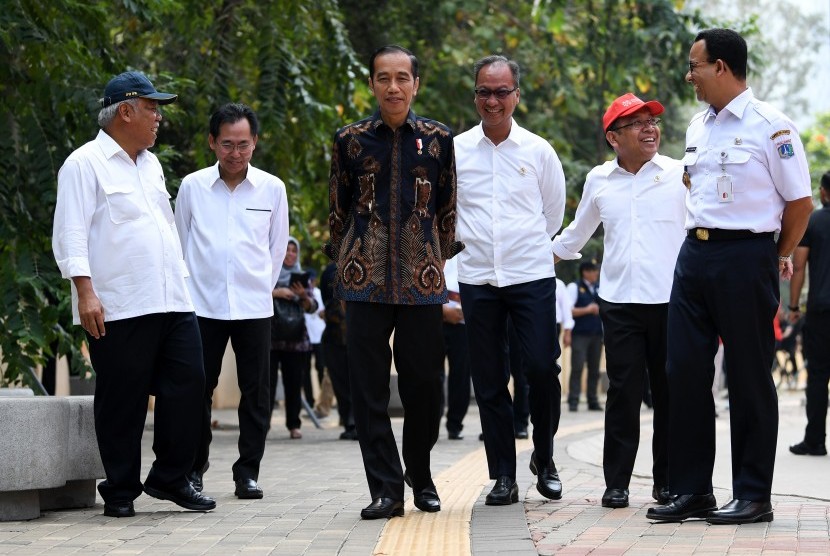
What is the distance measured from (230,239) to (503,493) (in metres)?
2.17

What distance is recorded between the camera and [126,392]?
25.4 feet

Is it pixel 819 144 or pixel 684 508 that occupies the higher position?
pixel 819 144

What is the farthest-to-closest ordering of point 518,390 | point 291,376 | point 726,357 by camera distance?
point 291,376, point 518,390, point 726,357

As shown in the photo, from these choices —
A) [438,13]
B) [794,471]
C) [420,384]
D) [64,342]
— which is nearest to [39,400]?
[420,384]

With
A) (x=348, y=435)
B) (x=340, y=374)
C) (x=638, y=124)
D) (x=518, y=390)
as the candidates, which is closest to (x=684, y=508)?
(x=638, y=124)

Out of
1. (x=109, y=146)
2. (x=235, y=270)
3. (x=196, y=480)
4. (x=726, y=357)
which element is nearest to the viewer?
(x=726, y=357)

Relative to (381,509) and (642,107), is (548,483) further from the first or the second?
(642,107)

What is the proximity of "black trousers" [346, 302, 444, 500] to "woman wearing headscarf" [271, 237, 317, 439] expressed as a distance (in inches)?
258

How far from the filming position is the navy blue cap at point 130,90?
7.88 m

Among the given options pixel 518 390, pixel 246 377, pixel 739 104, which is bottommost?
pixel 518 390

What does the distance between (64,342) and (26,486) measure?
9.47 ft

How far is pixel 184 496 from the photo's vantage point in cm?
787

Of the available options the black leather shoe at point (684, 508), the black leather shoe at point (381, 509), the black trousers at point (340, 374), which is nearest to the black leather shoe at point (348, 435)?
the black trousers at point (340, 374)

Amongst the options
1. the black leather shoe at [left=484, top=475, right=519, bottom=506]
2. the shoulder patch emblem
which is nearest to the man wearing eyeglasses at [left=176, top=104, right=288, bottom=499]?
the black leather shoe at [left=484, top=475, right=519, bottom=506]
